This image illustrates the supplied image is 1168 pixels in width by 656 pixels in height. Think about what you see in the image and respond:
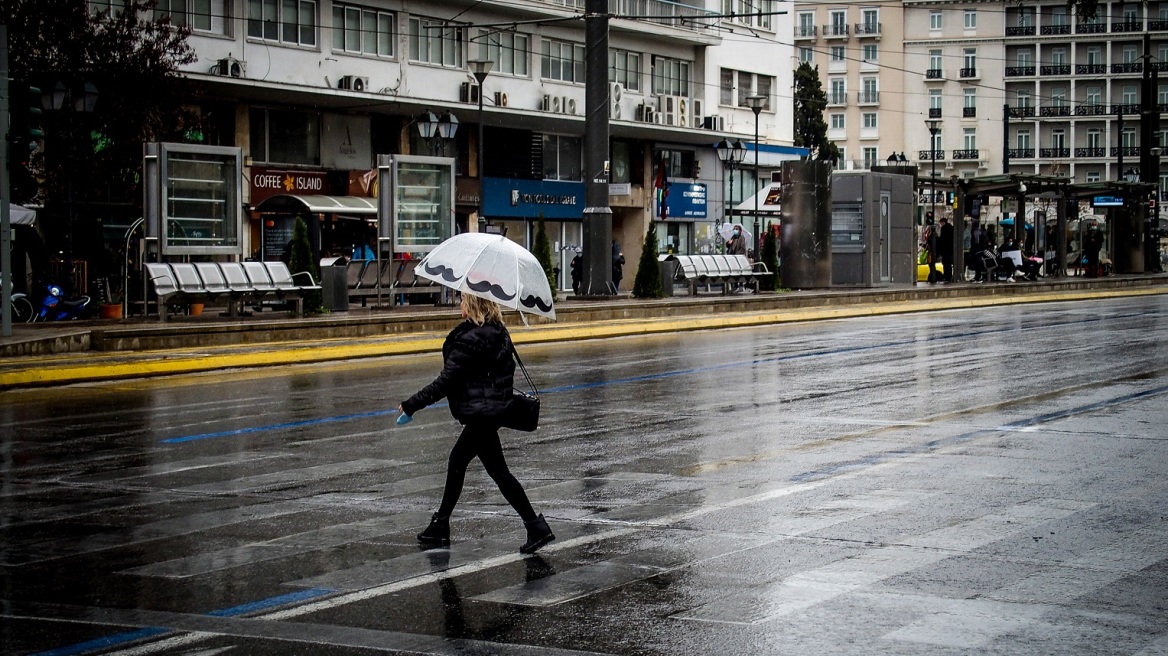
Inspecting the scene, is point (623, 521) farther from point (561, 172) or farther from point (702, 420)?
point (561, 172)

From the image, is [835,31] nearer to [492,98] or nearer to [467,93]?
[492,98]

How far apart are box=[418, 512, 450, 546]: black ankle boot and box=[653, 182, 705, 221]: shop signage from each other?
47206 millimetres

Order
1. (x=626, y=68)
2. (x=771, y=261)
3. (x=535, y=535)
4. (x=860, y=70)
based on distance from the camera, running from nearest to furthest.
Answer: (x=535, y=535)
(x=771, y=261)
(x=626, y=68)
(x=860, y=70)

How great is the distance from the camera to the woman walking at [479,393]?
728cm

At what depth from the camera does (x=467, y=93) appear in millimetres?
44688

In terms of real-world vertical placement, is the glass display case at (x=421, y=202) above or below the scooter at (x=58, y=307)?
above

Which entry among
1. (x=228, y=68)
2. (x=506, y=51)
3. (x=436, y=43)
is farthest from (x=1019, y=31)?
(x=228, y=68)

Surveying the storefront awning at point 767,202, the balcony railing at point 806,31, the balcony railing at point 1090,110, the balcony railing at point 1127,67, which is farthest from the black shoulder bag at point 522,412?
the balcony railing at point 1090,110

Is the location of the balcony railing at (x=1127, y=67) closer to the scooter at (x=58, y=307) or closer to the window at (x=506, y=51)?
the window at (x=506, y=51)

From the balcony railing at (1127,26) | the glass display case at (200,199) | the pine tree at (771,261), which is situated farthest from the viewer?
the balcony railing at (1127,26)

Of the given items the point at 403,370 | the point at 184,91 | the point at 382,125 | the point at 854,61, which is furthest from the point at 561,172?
the point at 854,61

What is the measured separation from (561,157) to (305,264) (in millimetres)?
26486

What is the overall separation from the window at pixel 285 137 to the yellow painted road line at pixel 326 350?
1598 centimetres

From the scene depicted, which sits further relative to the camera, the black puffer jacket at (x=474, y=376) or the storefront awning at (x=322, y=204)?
the storefront awning at (x=322, y=204)
